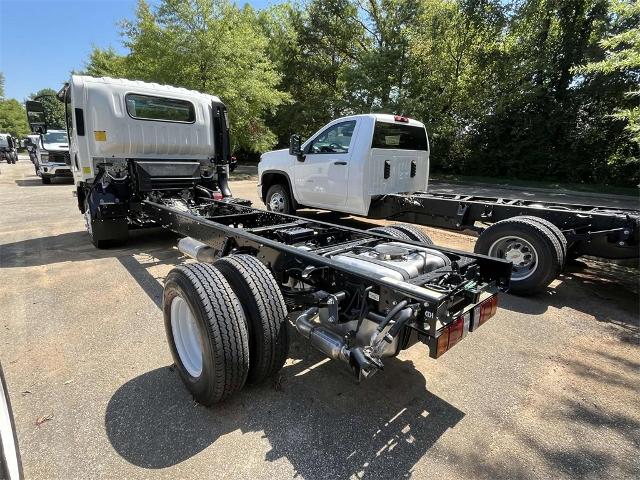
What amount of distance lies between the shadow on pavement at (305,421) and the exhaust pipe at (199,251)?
1173 millimetres

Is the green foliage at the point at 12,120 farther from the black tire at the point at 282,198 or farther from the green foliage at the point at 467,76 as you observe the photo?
the black tire at the point at 282,198

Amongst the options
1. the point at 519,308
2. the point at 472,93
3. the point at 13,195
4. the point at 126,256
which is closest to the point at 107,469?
the point at 519,308

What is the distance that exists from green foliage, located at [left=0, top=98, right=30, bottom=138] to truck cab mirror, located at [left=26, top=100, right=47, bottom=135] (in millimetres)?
70057

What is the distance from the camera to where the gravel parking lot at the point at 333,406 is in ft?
6.68

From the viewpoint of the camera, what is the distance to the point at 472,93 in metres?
20.0

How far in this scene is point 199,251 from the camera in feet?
12.4

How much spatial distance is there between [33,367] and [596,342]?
462 cm

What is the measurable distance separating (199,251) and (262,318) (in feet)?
5.62

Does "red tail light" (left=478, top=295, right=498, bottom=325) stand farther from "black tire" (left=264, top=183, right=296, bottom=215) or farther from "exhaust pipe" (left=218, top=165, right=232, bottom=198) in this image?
"black tire" (left=264, top=183, right=296, bottom=215)

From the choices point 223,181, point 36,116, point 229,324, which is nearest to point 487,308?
point 229,324

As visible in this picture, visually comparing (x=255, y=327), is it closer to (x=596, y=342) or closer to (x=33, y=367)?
(x=33, y=367)

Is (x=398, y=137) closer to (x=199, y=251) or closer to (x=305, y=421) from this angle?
(x=199, y=251)

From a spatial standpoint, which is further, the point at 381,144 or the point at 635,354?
the point at 381,144

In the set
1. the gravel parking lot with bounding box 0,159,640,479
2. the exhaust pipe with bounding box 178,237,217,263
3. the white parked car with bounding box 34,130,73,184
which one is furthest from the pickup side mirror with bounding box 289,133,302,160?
the white parked car with bounding box 34,130,73,184
